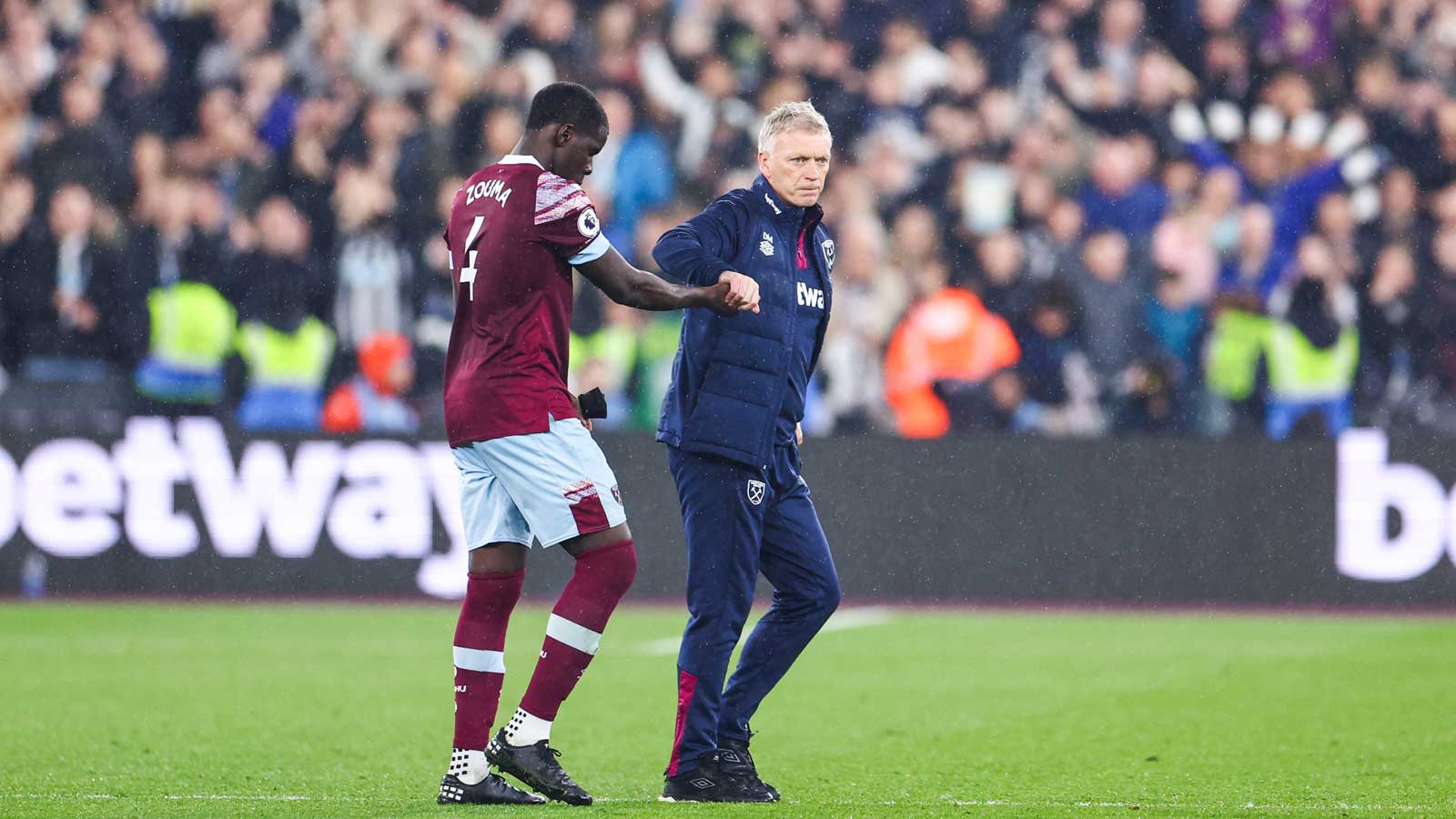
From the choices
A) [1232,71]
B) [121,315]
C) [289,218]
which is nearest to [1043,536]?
[1232,71]

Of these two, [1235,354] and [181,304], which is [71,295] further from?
[1235,354]

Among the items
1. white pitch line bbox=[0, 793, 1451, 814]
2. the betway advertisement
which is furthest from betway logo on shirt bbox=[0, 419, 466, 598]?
white pitch line bbox=[0, 793, 1451, 814]

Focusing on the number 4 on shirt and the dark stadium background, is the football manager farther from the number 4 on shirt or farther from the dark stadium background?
the dark stadium background

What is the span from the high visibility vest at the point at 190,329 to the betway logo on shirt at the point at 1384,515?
752 cm

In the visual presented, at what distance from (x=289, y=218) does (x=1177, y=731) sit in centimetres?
833

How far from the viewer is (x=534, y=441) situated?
17.9 feet

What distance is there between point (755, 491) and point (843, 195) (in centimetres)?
887

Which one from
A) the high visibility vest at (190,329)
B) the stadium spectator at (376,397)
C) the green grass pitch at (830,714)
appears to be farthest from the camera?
the stadium spectator at (376,397)

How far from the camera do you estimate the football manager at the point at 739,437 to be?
5.69 metres

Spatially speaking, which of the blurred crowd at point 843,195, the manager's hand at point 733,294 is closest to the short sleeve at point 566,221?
the manager's hand at point 733,294

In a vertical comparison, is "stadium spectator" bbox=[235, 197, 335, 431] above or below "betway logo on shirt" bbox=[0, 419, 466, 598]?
above

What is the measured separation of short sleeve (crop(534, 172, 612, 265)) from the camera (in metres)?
5.42

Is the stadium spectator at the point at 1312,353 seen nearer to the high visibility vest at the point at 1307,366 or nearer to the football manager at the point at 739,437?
the high visibility vest at the point at 1307,366

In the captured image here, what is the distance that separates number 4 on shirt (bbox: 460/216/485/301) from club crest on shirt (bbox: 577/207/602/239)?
0.28 metres
